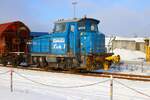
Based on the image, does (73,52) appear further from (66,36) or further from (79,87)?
(79,87)

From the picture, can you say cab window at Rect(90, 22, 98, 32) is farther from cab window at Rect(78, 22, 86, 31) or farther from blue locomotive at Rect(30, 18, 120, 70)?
cab window at Rect(78, 22, 86, 31)

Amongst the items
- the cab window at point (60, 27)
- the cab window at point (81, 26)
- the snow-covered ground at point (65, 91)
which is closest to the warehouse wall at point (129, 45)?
the cab window at point (60, 27)

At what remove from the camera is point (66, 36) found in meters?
21.9

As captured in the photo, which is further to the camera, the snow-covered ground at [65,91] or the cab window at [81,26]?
the cab window at [81,26]

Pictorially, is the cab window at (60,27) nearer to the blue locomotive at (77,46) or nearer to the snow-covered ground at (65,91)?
the blue locomotive at (77,46)

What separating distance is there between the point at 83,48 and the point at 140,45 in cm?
3387

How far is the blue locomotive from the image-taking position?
21094mm

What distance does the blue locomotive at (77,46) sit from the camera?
2109 cm

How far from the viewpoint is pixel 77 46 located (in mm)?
21594

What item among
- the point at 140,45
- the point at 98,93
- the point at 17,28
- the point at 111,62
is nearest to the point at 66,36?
the point at 111,62

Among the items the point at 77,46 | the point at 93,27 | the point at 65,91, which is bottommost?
the point at 65,91

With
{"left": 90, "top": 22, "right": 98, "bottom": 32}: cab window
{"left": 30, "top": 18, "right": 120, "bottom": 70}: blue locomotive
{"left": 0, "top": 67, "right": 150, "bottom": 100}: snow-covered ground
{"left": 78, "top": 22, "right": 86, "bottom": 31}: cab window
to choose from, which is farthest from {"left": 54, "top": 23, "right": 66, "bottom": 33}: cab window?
{"left": 0, "top": 67, "right": 150, "bottom": 100}: snow-covered ground

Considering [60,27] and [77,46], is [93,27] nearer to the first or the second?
[77,46]

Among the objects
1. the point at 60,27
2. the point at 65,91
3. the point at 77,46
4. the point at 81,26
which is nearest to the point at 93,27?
the point at 81,26
